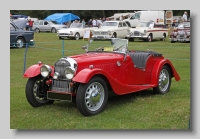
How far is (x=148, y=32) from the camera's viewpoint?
2400 cm

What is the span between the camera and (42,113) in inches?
255

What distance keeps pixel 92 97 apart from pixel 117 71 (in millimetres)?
1116

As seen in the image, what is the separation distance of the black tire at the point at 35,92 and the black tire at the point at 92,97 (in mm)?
1139

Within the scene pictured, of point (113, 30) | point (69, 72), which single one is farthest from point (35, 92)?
point (113, 30)

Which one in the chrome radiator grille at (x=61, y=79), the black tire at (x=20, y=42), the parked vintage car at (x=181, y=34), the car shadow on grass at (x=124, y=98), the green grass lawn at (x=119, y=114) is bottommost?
the green grass lawn at (x=119, y=114)

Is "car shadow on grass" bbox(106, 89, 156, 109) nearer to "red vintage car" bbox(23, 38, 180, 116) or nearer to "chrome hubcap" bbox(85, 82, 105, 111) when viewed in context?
"red vintage car" bbox(23, 38, 180, 116)

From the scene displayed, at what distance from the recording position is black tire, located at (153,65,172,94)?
8023mm

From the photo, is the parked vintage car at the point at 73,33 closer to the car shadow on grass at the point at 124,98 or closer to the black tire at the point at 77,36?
the black tire at the point at 77,36

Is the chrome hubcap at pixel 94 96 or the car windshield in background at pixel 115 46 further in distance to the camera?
the car windshield in background at pixel 115 46

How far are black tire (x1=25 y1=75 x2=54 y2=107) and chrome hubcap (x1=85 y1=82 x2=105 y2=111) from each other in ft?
3.71

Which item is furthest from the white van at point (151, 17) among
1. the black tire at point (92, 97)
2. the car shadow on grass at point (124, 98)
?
the black tire at point (92, 97)

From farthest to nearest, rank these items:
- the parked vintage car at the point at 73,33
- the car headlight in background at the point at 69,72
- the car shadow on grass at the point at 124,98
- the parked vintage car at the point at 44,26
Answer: the parked vintage car at the point at 44,26 < the parked vintage car at the point at 73,33 < the car shadow on grass at the point at 124,98 < the car headlight in background at the point at 69,72

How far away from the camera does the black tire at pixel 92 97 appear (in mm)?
5969

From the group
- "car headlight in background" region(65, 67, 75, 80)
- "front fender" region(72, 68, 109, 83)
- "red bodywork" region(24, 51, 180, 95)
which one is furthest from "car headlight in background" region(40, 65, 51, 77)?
"front fender" region(72, 68, 109, 83)
